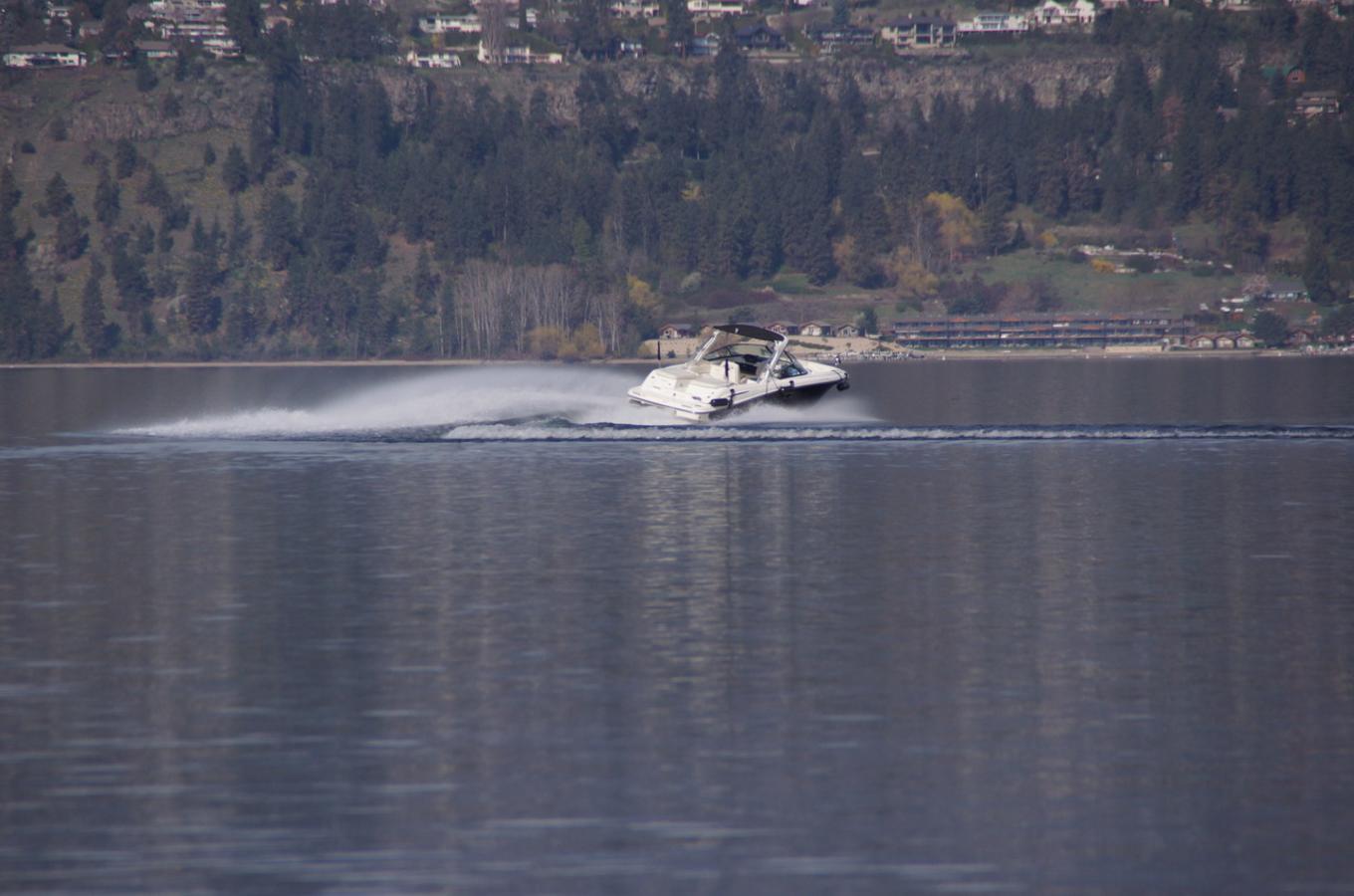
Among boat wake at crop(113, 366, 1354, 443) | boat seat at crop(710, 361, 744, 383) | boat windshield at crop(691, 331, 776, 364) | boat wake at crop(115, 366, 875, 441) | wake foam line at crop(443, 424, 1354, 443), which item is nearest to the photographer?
wake foam line at crop(443, 424, 1354, 443)

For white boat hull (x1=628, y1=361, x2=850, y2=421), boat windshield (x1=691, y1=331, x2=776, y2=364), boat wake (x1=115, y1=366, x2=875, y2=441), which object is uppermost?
boat windshield (x1=691, y1=331, x2=776, y2=364)

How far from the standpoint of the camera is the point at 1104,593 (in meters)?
37.0

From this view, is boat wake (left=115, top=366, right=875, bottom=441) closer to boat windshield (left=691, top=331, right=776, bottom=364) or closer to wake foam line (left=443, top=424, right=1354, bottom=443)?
wake foam line (left=443, top=424, right=1354, bottom=443)

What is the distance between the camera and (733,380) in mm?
74875

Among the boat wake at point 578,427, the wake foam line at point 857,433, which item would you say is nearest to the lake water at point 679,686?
the wake foam line at point 857,433

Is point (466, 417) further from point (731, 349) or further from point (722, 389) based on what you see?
point (722, 389)

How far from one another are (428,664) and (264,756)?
5.91 meters

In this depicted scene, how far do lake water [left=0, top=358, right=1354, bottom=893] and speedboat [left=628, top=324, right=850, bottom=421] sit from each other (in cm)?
1323

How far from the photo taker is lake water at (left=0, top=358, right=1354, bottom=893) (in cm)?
2055

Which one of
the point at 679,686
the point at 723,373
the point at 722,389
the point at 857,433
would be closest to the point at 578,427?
the point at 723,373

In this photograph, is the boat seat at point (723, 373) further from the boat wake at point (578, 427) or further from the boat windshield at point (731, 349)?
the boat wake at point (578, 427)

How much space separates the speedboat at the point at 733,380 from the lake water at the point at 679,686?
43.4ft

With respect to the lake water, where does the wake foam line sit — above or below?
below

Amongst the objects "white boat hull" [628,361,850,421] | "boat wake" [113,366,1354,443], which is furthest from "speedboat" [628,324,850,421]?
"boat wake" [113,366,1354,443]
